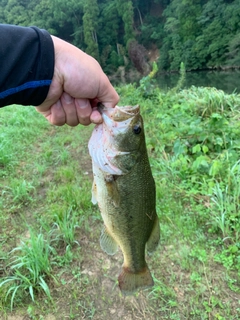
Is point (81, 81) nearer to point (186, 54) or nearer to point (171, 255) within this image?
point (171, 255)

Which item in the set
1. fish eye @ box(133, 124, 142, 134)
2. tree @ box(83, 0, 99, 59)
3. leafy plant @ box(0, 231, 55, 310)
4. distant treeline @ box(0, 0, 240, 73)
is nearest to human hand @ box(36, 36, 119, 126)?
fish eye @ box(133, 124, 142, 134)

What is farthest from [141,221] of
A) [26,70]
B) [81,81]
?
[26,70]

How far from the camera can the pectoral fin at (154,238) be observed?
68.8 inches

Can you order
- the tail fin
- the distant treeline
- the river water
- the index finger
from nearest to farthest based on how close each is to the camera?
the index finger
the tail fin
the river water
the distant treeline

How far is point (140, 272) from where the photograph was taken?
1.78m

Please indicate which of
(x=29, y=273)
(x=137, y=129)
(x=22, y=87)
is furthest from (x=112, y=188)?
(x=29, y=273)

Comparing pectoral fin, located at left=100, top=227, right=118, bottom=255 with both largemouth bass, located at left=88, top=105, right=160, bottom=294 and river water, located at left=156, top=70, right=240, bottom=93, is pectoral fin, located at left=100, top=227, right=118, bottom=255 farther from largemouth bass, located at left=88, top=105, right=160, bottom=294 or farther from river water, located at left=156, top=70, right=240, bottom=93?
river water, located at left=156, top=70, right=240, bottom=93

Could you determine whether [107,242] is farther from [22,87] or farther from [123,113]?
[22,87]

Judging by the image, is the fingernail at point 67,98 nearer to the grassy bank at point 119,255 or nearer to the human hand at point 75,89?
the human hand at point 75,89

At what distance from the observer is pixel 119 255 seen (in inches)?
118

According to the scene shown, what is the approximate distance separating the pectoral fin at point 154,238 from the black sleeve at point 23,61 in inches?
41.4

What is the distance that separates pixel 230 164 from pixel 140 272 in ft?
8.90

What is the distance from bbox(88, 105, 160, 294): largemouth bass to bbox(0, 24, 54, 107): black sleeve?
42 centimetres

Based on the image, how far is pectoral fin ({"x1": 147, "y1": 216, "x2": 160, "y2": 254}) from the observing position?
1.75 metres
